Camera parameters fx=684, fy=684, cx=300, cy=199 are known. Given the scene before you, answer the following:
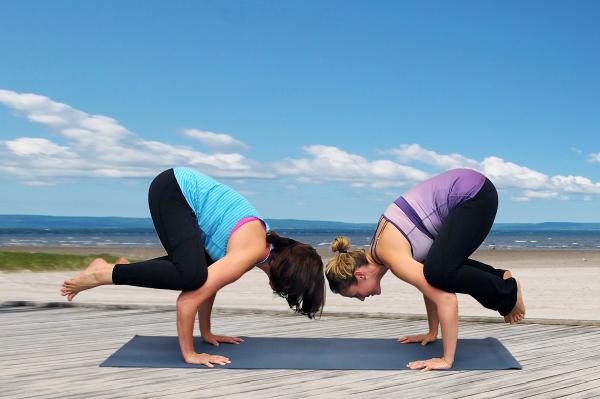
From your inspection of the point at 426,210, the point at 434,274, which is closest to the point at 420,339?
the point at 434,274

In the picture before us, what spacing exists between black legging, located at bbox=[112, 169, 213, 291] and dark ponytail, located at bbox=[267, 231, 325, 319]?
45 centimetres

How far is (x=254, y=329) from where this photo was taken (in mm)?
5699

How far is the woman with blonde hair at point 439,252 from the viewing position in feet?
13.4

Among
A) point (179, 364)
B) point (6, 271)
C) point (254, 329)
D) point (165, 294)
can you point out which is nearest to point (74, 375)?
point (179, 364)

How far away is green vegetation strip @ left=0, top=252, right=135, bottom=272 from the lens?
12258mm

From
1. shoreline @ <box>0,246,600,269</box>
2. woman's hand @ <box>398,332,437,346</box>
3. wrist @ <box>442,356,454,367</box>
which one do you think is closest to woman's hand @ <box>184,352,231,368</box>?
wrist @ <box>442,356,454,367</box>

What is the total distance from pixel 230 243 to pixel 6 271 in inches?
355

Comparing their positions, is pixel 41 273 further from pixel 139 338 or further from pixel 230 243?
pixel 230 243

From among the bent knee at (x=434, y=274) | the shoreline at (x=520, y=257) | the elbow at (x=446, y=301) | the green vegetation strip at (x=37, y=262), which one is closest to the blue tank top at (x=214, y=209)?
the bent knee at (x=434, y=274)

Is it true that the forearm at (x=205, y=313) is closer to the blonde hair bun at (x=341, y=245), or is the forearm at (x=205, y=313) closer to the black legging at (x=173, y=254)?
the black legging at (x=173, y=254)

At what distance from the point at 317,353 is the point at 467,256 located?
3.89 ft

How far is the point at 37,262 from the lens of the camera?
42.1ft

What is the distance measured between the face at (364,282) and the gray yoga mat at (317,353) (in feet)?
1.41

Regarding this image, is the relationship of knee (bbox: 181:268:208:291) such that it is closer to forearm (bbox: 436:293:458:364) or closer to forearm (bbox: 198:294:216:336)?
forearm (bbox: 198:294:216:336)
